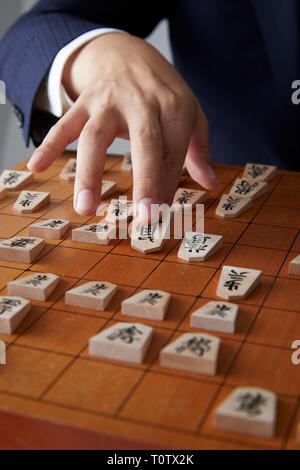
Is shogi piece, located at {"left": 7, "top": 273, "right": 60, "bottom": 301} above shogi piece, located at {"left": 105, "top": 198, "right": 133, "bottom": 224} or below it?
above

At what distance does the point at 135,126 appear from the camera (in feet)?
3.41

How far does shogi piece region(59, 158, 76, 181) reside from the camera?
1.29 meters

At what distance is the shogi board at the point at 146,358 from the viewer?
597mm

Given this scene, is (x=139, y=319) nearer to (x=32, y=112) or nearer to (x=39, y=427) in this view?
(x=39, y=427)

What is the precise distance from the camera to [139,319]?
780mm

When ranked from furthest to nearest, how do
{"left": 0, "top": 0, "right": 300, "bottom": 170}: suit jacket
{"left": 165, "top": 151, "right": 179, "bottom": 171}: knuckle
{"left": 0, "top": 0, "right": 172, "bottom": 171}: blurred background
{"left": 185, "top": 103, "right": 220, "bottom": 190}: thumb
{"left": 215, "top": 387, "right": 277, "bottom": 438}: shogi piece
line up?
{"left": 0, "top": 0, "right": 172, "bottom": 171}: blurred background → {"left": 0, "top": 0, "right": 300, "bottom": 170}: suit jacket → {"left": 185, "top": 103, "right": 220, "bottom": 190}: thumb → {"left": 165, "top": 151, "right": 179, "bottom": 171}: knuckle → {"left": 215, "top": 387, "right": 277, "bottom": 438}: shogi piece

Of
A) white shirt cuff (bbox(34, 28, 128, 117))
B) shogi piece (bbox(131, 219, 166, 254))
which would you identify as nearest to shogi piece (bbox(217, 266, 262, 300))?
shogi piece (bbox(131, 219, 166, 254))

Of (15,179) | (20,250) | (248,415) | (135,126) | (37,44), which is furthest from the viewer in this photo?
(37,44)

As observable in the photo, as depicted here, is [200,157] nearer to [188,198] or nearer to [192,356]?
[188,198]

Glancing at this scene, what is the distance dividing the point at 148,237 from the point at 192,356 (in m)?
0.35

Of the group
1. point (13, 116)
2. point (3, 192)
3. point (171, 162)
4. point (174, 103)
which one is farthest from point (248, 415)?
point (13, 116)

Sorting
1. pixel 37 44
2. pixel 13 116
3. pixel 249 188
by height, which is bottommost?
pixel 13 116

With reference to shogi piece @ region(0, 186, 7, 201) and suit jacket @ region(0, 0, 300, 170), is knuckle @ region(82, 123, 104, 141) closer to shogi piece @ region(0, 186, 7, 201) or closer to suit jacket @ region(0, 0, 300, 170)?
shogi piece @ region(0, 186, 7, 201)

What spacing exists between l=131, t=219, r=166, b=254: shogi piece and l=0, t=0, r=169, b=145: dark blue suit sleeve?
532 millimetres
